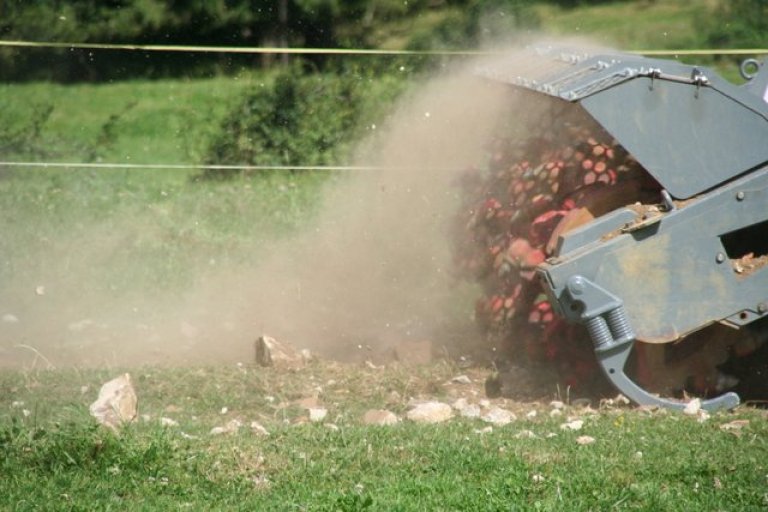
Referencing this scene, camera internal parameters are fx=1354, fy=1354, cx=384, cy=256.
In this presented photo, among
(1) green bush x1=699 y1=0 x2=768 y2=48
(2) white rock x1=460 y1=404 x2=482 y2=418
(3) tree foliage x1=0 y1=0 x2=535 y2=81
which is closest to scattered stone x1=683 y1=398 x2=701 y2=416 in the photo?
(2) white rock x1=460 y1=404 x2=482 y2=418

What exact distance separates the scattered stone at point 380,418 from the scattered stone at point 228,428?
652mm

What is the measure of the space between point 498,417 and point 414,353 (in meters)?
1.54

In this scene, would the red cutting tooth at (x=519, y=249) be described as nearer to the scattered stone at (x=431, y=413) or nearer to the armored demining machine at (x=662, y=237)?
the armored demining machine at (x=662, y=237)

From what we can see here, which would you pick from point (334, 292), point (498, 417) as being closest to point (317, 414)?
point (498, 417)

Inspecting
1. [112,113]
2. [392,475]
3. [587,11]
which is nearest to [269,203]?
[112,113]

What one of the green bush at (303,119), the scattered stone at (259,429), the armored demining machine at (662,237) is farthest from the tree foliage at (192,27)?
the scattered stone at (259,429)

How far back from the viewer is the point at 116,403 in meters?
6.85

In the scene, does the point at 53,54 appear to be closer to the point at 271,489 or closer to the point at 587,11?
the point at 587,11

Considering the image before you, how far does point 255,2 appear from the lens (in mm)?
14648

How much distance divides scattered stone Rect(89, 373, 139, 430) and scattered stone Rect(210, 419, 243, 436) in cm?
42

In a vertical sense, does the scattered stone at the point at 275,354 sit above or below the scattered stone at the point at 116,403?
below

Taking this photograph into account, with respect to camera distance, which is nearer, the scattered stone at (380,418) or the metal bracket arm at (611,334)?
the metal bracket arm at (611,334)

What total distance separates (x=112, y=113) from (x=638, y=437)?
9.48m

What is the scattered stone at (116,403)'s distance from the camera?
6.71m
